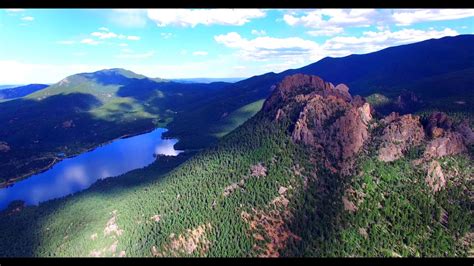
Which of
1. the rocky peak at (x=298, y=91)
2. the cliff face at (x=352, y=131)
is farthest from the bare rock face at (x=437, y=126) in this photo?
the rocky peak at (x=298, y=91)

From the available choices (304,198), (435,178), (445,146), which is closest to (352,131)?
(445,146)

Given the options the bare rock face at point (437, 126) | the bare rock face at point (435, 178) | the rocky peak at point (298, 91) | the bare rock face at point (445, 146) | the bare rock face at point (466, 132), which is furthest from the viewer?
the rocky peak at point (298, 91)

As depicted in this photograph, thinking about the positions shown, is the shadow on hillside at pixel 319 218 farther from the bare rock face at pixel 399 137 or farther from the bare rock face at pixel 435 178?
the bare rock face at pixel 435 178

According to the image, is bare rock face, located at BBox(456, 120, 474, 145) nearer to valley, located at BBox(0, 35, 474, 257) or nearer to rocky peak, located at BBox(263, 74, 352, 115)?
valley, located at BBox(0, 35, 474, 257)

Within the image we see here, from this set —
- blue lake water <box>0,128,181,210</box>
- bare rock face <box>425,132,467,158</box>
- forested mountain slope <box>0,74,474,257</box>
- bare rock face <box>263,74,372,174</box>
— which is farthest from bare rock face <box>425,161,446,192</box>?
blue lake water <box>0,128,181,210</box>
